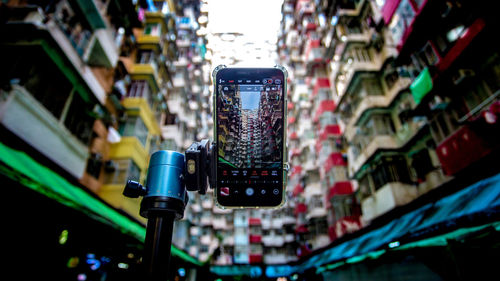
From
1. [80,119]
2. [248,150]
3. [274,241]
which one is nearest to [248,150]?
[248,150]

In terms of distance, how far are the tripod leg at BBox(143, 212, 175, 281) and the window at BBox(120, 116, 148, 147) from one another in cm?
1565

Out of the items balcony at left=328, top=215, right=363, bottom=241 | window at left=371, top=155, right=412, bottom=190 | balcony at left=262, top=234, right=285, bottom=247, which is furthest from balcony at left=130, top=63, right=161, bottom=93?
balcony at left=262, top=234, right=285, bottom=247

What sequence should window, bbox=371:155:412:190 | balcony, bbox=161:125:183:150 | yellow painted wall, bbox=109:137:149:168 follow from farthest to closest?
balcony, bbox=161:125:183:150, window, bbox=371:155:412:190, yellow painted wall, bbox=109:137:149:168

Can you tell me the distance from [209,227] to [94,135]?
106 feet

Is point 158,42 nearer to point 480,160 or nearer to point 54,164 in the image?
point 54,164

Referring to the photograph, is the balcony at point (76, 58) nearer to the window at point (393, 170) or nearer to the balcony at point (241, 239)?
the window at point (393, 170)

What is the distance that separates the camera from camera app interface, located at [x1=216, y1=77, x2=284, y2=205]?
1.70 meters

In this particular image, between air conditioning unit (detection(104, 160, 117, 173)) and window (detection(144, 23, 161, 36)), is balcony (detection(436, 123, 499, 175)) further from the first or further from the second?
window (detection(144, 23, 161, 36))

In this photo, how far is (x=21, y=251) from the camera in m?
6.57

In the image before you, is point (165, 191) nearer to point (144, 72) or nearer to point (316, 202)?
point (144, 72)

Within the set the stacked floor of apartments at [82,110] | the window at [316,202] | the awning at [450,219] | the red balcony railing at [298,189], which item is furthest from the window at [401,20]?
the red balcony railing at [298,189]

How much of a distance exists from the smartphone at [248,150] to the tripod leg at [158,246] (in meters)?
0.41

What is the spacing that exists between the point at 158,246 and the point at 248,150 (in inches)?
30.2

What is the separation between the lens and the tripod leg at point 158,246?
3.98 ft
